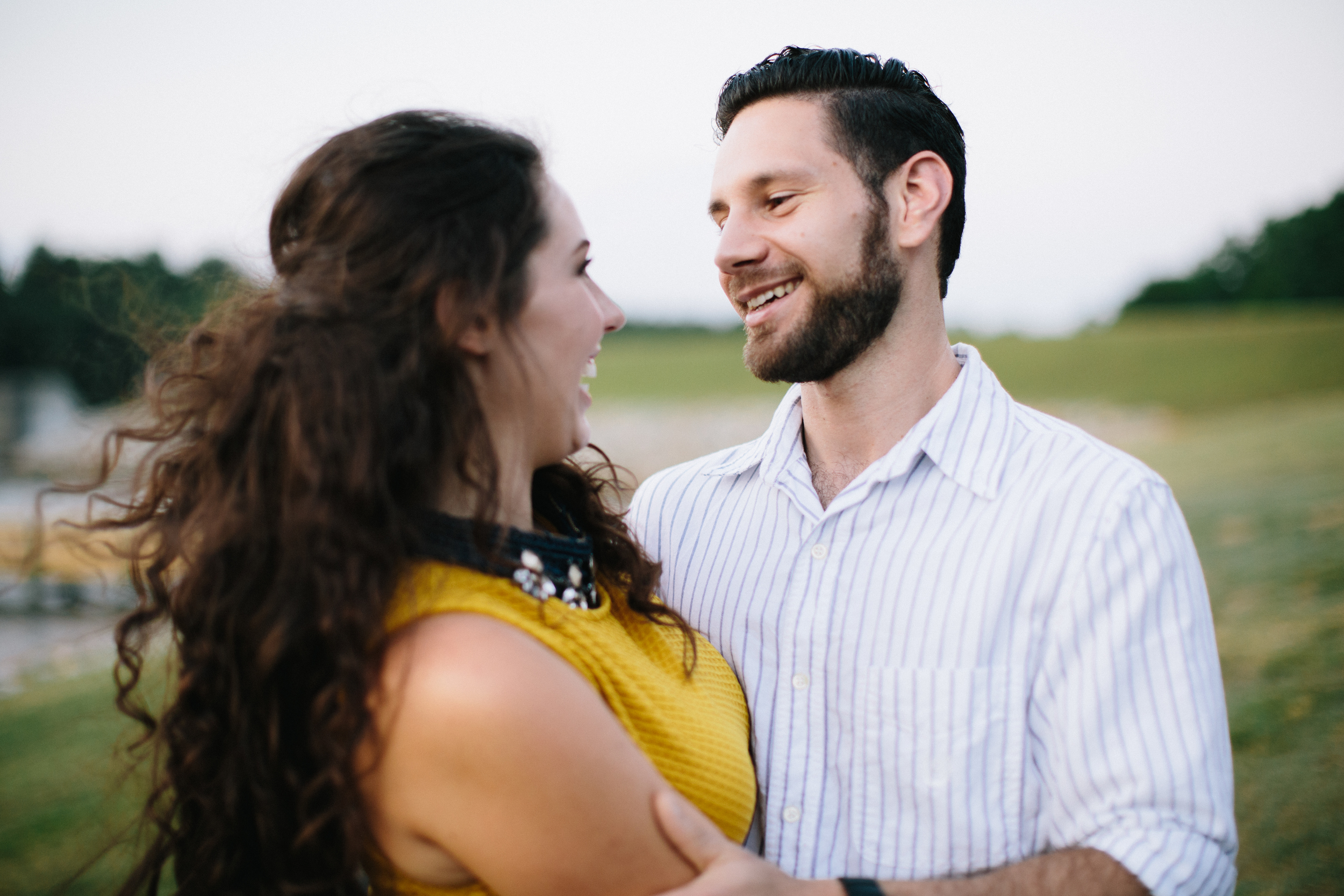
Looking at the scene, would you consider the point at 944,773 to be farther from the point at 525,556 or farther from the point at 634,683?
the point at 525,556

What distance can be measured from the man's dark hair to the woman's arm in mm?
1841

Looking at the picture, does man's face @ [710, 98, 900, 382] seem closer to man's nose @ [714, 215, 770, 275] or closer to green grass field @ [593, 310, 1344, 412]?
man's nose @ [714, 215, 770, 275]

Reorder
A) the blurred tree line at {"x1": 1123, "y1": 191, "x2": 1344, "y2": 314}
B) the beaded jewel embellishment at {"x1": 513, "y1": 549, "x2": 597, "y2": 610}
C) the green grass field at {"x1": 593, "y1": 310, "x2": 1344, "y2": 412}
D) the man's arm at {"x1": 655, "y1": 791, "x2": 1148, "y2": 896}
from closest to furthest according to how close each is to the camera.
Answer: the man's arm at {"x1": 655, "y1": 791, "x2": 1148, "y2": 896}
the beaded jewel embellishment at {"x1": 513, "y1": 549, "x2": 597, "y2": 610}
the green grass field at {"x1": 593, "y1": 310, "x2": 1344, "y2": 412}
the blurred tree line at {"x1": 1123, "y1": 191, "x2": 1344, "y2": 314}

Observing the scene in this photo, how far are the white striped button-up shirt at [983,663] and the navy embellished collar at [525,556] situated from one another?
619mm

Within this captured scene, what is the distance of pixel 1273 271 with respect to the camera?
217 ft

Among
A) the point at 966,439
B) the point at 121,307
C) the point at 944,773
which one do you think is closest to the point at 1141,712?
the point at 944,773

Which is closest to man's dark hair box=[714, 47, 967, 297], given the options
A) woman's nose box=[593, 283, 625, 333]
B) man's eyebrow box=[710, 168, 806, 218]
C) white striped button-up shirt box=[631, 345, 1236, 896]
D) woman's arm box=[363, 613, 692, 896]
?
man's eyebrow box=[710, 168, 806, 218]

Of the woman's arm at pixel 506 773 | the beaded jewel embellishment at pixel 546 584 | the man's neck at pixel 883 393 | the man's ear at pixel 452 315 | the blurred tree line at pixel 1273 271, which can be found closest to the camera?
the woman's arm at pixel 506 773

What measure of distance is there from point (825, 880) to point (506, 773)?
Answer: 2.55 feet

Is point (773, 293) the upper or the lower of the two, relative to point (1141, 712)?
upper

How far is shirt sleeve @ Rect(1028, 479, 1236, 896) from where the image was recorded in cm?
169

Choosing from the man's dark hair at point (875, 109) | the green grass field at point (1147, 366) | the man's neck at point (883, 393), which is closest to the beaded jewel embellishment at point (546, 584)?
the man's neck at point (883, 393)

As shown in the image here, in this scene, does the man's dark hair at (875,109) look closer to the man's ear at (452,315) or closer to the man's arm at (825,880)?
the man's ear at (452,315)

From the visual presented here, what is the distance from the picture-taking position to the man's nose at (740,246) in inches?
101
